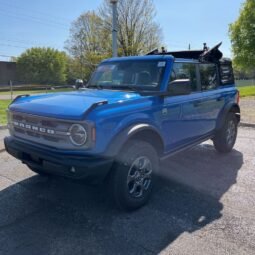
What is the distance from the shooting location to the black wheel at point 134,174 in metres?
3.45

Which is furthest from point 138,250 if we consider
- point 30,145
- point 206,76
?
point 206,76

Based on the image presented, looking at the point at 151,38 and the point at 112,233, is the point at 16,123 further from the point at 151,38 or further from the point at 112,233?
the point at 151,38

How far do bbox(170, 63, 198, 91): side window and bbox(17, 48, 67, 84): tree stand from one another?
49590mm

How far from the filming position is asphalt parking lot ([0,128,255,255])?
117 inches

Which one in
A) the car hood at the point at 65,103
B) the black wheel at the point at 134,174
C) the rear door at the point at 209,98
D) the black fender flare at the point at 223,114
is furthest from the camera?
the black fender flare at the point at 223,114

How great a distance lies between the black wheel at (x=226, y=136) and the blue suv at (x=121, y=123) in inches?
27.5

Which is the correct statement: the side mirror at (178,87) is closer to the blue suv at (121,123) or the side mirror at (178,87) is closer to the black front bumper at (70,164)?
the blue suv at (121,123)

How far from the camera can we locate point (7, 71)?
186ft

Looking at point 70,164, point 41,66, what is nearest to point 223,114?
point 70,164

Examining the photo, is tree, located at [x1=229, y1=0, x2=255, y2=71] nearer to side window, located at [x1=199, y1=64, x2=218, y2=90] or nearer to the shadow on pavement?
side window, located at [x1=199, y1=64, x2=218, y2=90]

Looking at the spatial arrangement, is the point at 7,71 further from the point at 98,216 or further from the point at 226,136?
the point at 98,216

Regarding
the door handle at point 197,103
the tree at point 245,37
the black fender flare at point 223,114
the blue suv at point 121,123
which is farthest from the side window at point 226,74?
the tree at point 245,37

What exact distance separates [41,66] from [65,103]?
52.2 m

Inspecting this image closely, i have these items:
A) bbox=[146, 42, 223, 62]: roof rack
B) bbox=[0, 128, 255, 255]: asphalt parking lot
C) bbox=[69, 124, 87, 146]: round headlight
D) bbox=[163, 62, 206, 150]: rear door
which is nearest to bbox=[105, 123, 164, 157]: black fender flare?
bbox=[69, 124, 87, 146]: round headlight
